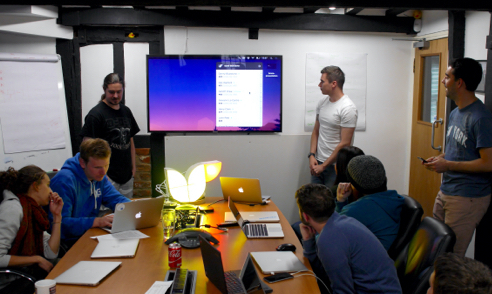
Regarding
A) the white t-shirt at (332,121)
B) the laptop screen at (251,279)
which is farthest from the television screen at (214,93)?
the laptop screen at (251,279)

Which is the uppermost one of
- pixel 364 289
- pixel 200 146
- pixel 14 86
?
pixel 14 86

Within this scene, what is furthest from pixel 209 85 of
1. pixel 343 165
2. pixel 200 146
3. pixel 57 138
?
pixel 343 165

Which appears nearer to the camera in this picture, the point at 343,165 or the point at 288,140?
the point at 343,165

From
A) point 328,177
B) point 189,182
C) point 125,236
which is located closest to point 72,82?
point 189,182

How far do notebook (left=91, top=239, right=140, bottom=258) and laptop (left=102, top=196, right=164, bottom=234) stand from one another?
0.51 feet

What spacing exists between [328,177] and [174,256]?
231 cm

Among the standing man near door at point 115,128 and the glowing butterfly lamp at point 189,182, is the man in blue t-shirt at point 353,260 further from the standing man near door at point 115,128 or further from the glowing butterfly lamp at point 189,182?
the standing man near door at point 115,128

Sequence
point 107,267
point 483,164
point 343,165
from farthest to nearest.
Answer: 1. point 343,165
2. point 483,164
3. point 107,267

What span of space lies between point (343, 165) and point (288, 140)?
5.20 ft

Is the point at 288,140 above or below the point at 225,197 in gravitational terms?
above

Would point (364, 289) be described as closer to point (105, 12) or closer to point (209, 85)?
point (209, 85)

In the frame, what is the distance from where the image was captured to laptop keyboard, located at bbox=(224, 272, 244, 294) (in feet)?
5.64

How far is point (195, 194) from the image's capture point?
9.90 ft

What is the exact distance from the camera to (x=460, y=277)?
46.2 inches
